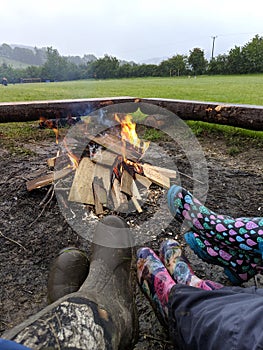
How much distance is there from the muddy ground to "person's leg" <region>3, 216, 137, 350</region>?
0.20m

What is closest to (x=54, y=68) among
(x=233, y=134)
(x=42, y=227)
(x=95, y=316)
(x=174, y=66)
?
(x=174, y=66)

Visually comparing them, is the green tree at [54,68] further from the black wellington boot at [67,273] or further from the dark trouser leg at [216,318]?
the dark trouser leg at [216,318]

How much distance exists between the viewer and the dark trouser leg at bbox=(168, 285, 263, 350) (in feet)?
2.48

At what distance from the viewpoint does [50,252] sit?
1730 millimetres

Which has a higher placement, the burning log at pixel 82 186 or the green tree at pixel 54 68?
the green tree at pixel 54 68

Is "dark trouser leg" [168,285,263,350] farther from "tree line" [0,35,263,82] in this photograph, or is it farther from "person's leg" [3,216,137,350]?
"tree line" [0,35,263,82]

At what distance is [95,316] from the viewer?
87 centimetres

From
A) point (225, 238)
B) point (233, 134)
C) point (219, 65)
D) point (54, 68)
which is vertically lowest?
point (225, 238)

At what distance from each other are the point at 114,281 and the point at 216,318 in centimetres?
58

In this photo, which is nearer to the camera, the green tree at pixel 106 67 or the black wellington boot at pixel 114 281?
the black wellington boot at pixel 114 281

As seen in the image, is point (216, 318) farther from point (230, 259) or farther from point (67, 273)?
point (67, 273)

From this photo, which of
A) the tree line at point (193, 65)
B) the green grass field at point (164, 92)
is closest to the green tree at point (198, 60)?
the tree line at point (193, 65)

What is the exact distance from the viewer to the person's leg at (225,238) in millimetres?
1366

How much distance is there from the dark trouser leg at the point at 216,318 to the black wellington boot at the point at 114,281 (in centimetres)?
18
